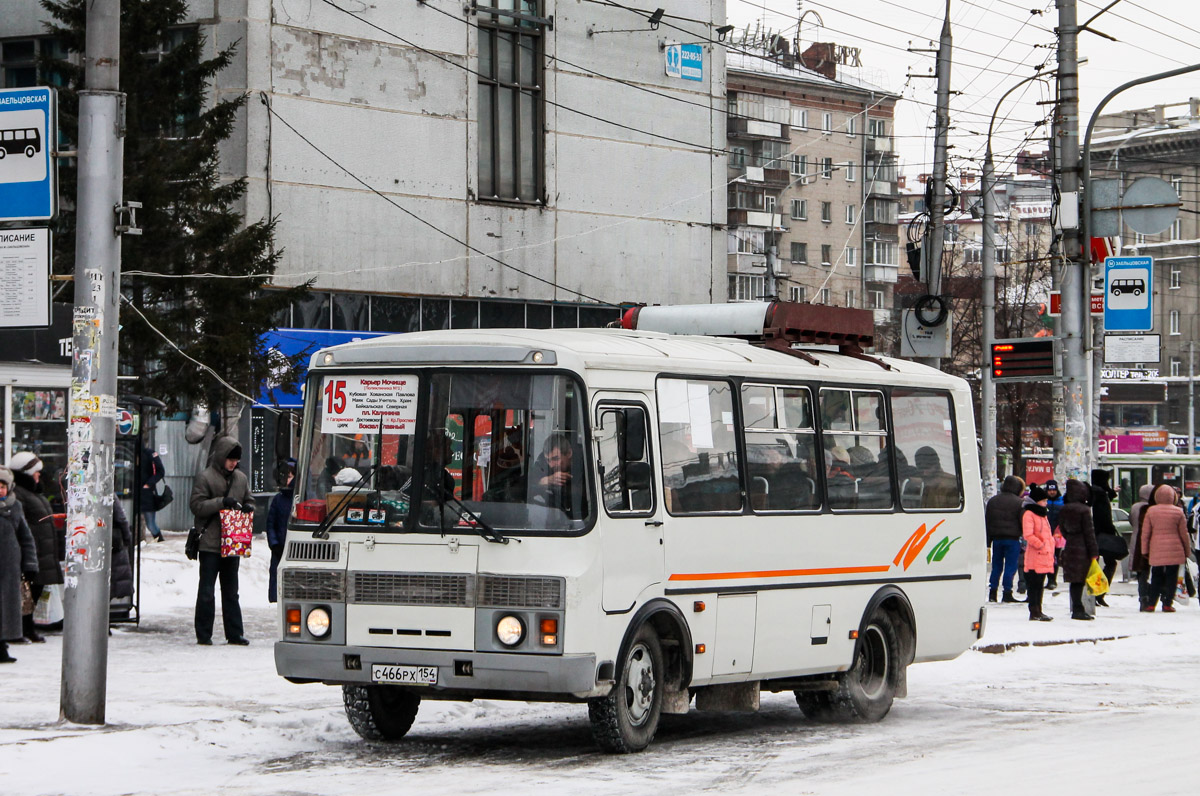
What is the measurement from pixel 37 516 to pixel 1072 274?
13.5m

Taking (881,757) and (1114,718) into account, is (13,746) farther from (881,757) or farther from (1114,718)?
(1114,718)

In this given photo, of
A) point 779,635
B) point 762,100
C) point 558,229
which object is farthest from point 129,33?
point 762,100

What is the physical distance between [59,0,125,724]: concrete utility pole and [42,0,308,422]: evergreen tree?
1656 cm

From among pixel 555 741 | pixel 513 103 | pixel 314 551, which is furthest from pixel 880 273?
pixel 314 551

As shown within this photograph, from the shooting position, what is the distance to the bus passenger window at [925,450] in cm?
1344

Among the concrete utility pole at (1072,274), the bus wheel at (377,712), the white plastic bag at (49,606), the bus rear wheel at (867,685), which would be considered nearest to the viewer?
the bus wheel at (377,712)

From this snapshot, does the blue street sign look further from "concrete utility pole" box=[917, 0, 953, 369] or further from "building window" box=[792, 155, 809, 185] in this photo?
"building window" box=[792, 155, 809, 185]

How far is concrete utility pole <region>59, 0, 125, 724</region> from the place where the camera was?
1112 centimetres

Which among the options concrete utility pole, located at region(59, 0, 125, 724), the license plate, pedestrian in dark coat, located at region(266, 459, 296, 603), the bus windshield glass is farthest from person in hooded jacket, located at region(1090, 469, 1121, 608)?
concrete utility pole, located at region(59, 0, 125, 724)

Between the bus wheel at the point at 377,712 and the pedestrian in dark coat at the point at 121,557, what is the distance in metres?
5.99

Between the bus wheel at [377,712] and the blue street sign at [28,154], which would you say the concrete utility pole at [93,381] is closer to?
the blue street sign at [28,154]

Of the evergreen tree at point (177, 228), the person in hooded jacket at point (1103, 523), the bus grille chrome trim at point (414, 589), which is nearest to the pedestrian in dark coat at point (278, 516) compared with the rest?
the bus grille chrome trim at point (414, 589)

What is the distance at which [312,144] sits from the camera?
1420 inches

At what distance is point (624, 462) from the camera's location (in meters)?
10.6
